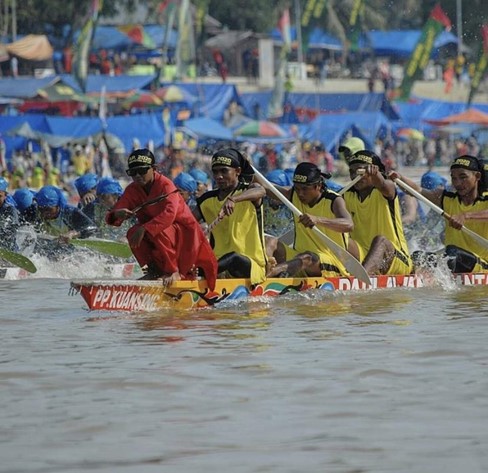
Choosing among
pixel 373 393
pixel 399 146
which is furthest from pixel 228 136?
pixel 373 393

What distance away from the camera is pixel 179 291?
12.1 m

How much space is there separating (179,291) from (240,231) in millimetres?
1016

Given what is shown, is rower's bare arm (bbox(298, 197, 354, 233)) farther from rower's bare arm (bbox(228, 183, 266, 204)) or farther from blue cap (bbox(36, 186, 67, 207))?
blue cap (bbox(36, 186, 67, 207))

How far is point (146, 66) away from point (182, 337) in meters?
54.0

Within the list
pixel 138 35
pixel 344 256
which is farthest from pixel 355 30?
pixel 344 256

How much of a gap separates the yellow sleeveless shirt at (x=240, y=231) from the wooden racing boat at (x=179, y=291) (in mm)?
184

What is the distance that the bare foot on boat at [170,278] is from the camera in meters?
12.0

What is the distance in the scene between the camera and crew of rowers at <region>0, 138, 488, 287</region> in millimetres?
11977

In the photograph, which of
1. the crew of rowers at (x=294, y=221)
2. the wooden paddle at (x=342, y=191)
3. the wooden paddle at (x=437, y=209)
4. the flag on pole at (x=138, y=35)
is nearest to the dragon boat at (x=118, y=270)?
the wooden paddle at (x=342, y=191)

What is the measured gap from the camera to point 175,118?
4634cm

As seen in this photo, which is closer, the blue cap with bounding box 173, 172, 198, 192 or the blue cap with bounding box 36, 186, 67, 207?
the blue cap with bounding box 36, 186, 67, 207

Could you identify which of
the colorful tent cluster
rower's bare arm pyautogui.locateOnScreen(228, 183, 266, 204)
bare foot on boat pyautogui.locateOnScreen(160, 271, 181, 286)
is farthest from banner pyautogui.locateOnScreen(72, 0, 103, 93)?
bare foot on boat pyautogui.locateOnScreen(160, 271, 181, 286)

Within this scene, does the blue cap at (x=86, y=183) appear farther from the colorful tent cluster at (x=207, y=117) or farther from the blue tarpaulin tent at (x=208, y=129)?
the blue tarpaulin tent at (x=208, y=129)

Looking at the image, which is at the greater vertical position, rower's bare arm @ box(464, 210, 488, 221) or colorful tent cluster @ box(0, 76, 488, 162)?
rower's bare arm @ box(464, 210, 488, 221)
